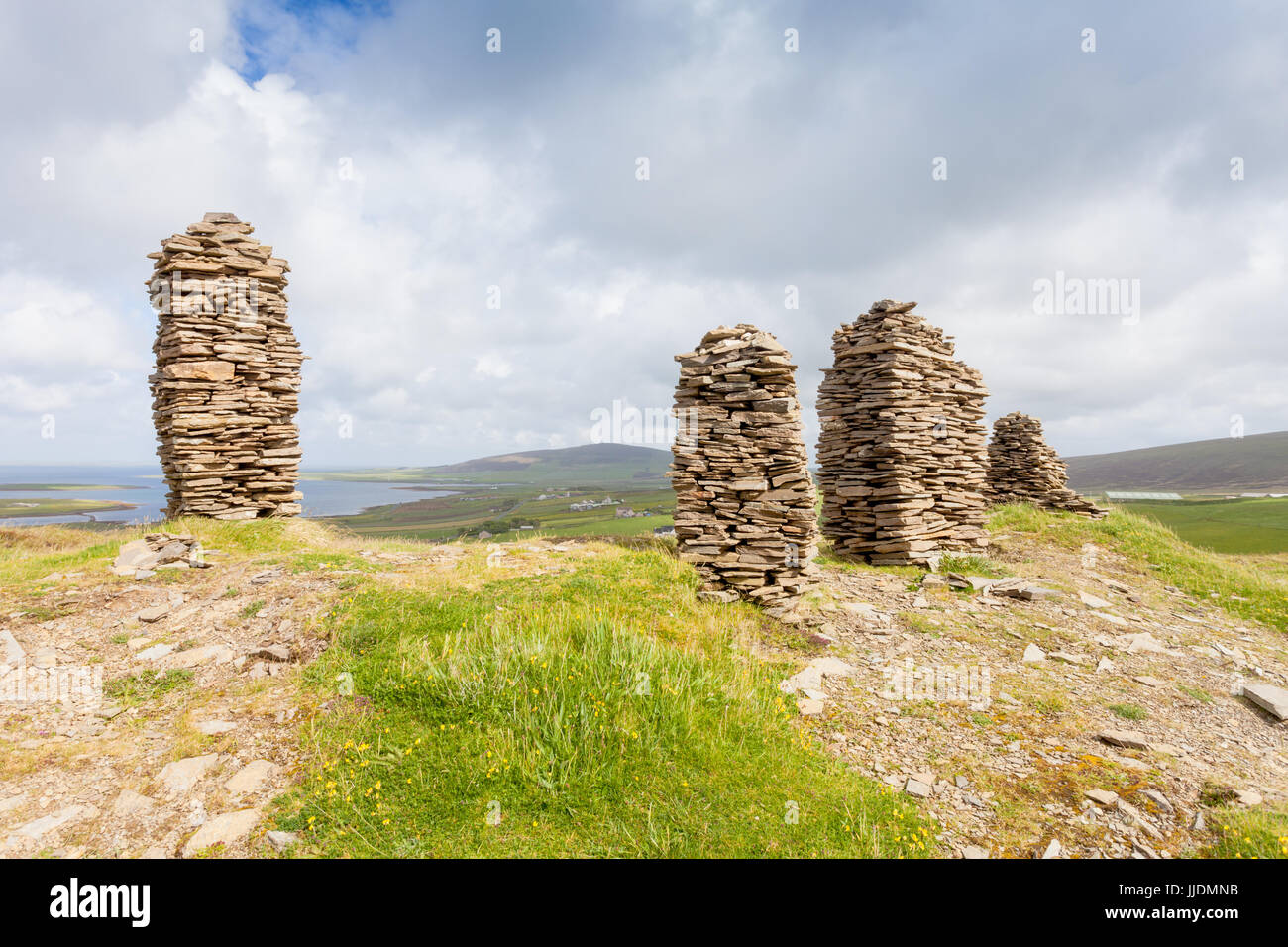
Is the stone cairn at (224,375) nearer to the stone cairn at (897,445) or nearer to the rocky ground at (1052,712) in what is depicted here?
the rocky ground at (1052,712)

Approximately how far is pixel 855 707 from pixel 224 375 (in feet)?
47.3

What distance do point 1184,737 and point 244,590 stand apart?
513 inches

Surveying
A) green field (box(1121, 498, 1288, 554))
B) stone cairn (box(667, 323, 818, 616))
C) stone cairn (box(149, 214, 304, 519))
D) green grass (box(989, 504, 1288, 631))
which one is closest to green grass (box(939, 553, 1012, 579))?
green grass (box(989, 504, 1288, 631))

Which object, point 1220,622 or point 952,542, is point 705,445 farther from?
point 1220,622

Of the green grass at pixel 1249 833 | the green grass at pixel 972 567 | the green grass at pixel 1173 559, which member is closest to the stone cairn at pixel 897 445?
the green grass at pixel 972 567

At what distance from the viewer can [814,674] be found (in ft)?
23.8

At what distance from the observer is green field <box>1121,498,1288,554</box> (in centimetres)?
2208

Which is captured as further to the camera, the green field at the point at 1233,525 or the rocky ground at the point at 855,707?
the green field at the point at 1233,525

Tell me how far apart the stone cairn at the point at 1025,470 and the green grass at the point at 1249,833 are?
2001 centimetres

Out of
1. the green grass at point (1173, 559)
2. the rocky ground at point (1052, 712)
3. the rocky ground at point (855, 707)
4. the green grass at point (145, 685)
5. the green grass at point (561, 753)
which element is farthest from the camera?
the green grass at point (1173, 559)

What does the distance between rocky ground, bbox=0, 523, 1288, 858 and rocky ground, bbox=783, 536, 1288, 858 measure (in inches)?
1.1

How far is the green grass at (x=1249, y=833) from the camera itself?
4113mm
